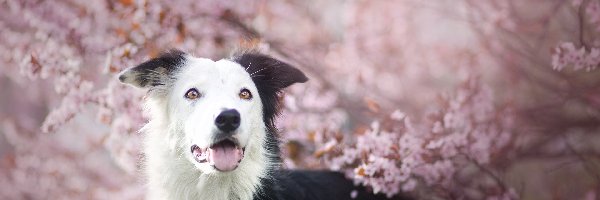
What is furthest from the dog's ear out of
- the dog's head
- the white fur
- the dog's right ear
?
the dog's right ear

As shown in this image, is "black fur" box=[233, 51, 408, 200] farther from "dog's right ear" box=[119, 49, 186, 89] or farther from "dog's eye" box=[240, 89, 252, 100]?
"dog's right ear" box=[119, 49, 186, 89]

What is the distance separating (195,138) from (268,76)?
694mm

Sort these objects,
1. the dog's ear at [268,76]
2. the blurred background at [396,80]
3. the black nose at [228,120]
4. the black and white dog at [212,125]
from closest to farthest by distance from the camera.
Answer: the black nose at [228,120]
the black and white dog at [212,125]
the dog's ear at [268,76]
the blurred background at [396,80]

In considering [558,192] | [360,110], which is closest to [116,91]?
[360,110]

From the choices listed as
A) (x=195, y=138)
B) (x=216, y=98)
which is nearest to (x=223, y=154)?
(x=195, y=138)

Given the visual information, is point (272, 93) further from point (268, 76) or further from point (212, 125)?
point (212, 125)

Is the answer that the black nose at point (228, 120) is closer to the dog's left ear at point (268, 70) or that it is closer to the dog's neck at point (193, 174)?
the dog's neck at point (193, 174)

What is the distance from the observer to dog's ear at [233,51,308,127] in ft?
13.1

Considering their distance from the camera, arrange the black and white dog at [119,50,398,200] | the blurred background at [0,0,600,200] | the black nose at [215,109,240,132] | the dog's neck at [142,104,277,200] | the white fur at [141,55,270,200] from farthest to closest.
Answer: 1. the blurred background at [0,0,600,200]
2. the dog's neck at [142,104,277,200]
3. the white fur at [141,55,270,200]
4. the black and white dog at [119,50,398,200]
5. the black nose at [215,109,240,132]

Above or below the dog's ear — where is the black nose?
below

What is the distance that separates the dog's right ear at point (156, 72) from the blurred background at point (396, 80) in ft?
1.88

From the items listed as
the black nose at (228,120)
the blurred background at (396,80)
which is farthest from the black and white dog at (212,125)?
the blurred background at (396,80)

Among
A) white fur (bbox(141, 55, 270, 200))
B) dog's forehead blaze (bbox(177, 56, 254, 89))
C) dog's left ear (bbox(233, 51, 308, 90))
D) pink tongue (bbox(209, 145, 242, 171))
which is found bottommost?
pink tongue (bbox(209, 145, 242, 171))

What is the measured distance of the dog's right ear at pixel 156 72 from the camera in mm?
3939
